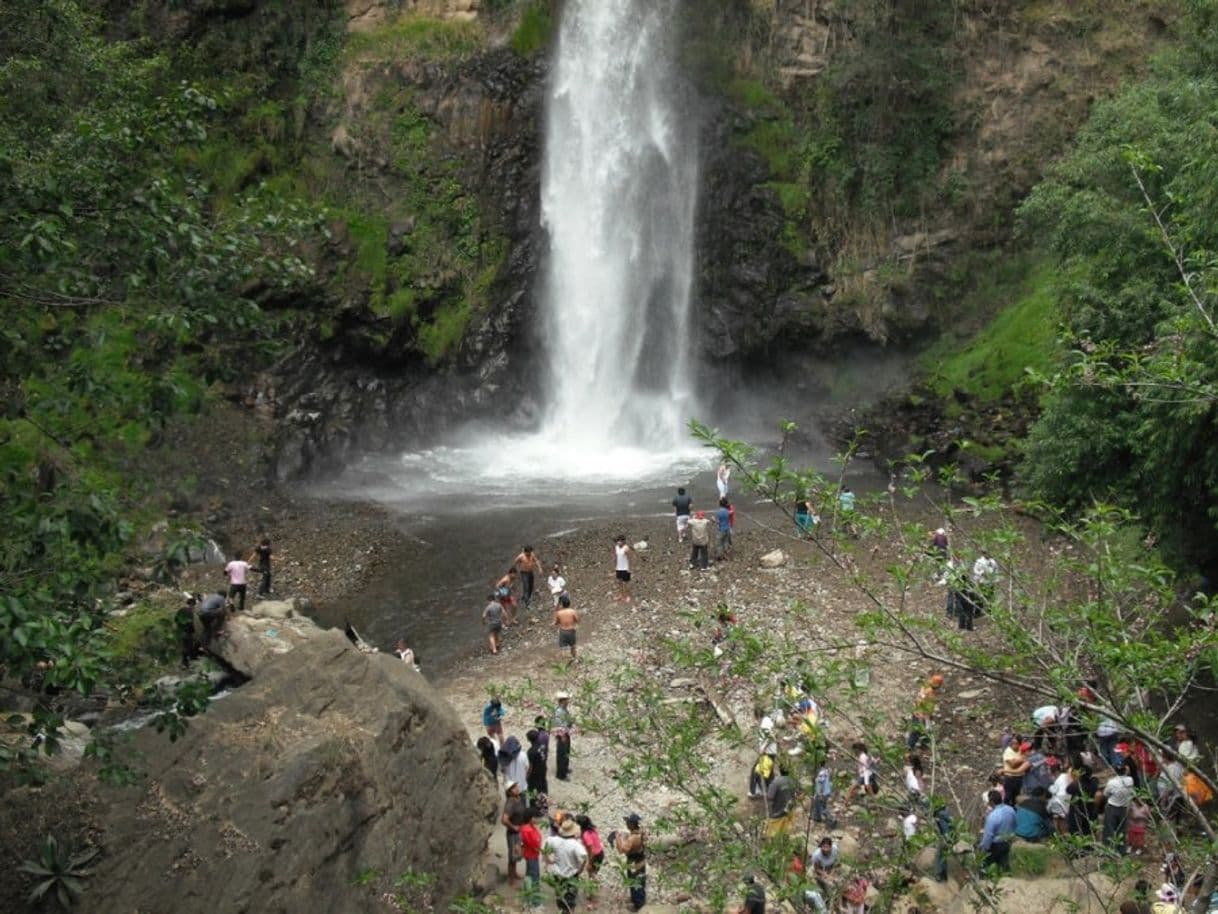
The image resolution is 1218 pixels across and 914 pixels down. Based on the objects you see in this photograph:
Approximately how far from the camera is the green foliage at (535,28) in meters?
34.0

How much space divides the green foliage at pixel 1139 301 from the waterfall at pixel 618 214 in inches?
559

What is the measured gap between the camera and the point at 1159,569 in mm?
6637

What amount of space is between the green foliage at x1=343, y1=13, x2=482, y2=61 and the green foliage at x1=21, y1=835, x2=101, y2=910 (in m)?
28.8

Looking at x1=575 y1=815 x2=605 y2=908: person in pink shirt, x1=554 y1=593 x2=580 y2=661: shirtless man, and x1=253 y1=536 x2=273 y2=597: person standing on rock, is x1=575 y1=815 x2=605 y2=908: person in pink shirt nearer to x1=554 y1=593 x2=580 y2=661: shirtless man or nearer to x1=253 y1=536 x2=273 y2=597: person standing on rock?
x1=554 y1=593 x2=580 y2=661: shirtless man

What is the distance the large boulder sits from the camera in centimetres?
1012

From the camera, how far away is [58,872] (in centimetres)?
930

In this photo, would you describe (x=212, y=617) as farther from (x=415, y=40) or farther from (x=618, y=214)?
(x=415, y=40)

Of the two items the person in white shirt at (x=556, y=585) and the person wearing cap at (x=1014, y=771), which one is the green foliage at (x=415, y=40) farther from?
the person wearing cap at (x=1014, y=771)

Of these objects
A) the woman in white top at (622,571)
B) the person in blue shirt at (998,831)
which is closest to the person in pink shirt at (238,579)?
the woman in white top at (622,571)

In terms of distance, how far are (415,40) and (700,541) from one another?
68.6ft

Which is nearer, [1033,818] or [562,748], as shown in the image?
[1033,818]

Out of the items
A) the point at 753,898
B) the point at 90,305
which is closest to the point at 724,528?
the point at 90,305

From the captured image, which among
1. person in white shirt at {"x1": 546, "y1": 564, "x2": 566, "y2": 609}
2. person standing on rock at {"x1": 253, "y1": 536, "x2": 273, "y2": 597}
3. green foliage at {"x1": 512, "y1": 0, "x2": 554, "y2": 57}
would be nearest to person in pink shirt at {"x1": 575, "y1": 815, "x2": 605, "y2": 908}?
person in white shirt at {"x1": 546, "y1": 564, "x2": 566, "y2": 609}

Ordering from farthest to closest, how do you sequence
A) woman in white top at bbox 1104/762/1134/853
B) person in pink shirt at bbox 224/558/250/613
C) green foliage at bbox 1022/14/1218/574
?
1. person in pink shirt at bbox 224/558/250/613
2. green foliage at bbox 1022/14/1218/574
3. woman in white top at bbox 1104/762/1134/853
